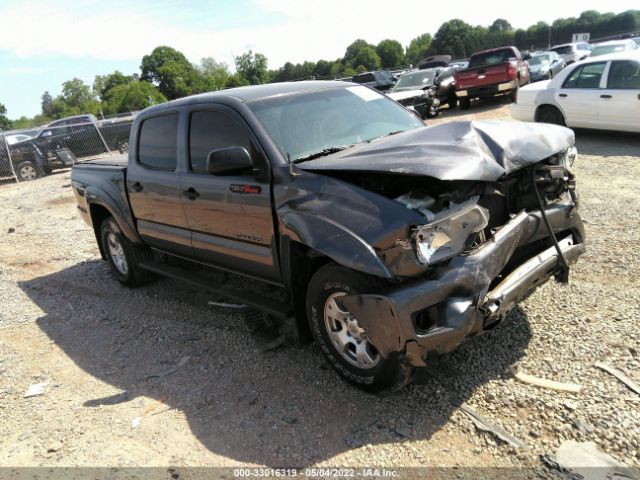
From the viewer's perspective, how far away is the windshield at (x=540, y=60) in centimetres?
2047

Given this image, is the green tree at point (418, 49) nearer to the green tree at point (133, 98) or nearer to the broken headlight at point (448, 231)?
the green tree at point (133, 98)

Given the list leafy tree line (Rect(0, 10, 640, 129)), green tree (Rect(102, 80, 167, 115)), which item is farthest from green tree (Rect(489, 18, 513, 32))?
green tree (Rect(102, 80, 167, 115))

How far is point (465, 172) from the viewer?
291cm

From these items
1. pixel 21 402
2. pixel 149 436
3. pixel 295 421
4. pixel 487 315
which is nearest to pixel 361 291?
pixel 487 315

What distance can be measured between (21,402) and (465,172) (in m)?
3.72

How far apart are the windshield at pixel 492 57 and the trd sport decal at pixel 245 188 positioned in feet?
49.5

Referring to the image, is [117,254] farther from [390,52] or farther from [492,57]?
[390,52]

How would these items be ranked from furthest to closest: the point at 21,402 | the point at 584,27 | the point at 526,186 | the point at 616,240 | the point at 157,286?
the point at 584,27 → the point at 157,286 → the point at 616,240 → the point at 21,402 → the point at 526,186

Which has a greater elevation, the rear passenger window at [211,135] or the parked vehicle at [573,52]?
the rear passenger window at [211,135]

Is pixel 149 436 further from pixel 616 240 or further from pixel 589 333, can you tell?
pixel 616 240

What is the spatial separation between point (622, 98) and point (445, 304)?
819cm

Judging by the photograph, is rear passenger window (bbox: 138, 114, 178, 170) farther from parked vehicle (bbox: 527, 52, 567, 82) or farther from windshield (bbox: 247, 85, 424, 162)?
parked vehicle (bbox: 527, 52, 567, 82)

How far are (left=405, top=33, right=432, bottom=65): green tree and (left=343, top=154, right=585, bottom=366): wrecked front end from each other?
80.7m

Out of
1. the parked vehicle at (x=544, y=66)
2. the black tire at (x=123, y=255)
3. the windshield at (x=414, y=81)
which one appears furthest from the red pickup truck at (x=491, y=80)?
the black tire at (x=123, y=255)
